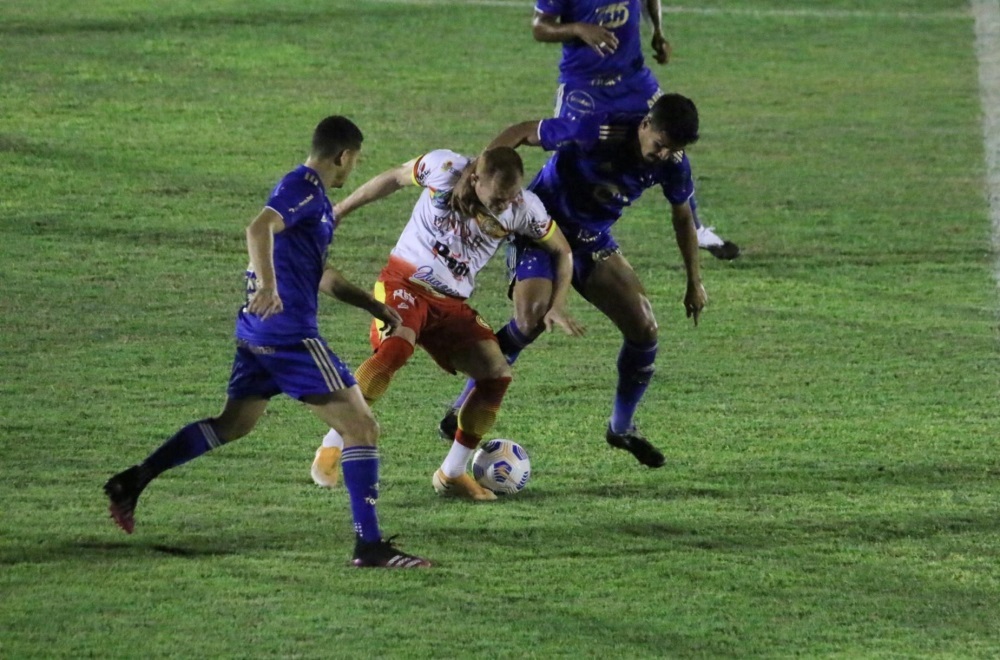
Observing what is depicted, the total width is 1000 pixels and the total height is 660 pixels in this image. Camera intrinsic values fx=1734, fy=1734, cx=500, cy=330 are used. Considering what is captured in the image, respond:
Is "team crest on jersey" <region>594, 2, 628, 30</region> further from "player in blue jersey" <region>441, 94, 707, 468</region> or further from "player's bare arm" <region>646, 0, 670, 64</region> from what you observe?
"player in blue jersey" <region>441, 94, 707, 468</region>

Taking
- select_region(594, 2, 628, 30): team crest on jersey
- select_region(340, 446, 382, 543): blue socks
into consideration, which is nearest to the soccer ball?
select_region(340, 446, 382, 543): blue socks

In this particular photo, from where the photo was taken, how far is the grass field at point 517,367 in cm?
605

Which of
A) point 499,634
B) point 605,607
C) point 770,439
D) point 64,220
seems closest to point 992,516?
point 770,439

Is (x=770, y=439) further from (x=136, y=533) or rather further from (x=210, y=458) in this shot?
(x=136, y=533)

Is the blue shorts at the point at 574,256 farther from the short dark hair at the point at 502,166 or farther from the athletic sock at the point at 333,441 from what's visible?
the athletic sock at the point at 333,441

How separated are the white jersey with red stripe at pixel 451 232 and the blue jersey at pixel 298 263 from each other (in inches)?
44.1

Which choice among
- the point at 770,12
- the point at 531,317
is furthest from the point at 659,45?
the point at 770,12

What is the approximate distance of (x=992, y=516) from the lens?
7.20 meters

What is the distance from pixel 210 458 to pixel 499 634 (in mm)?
2437

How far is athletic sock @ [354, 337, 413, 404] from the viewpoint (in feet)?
23.6

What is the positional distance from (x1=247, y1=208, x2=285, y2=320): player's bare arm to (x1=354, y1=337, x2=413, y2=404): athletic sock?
3.76 feet

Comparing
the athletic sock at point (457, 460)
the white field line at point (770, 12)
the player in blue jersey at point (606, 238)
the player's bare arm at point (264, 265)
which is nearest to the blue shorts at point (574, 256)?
the player in blue jersey at point (606, 238)

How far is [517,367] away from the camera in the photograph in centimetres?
954

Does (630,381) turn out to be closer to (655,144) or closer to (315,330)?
(655,144)
